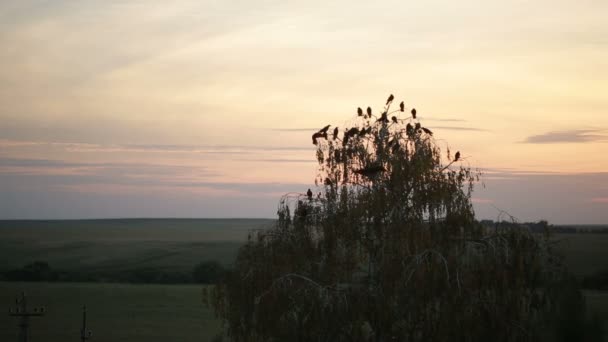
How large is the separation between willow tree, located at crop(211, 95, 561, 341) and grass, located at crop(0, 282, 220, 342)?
126 ft

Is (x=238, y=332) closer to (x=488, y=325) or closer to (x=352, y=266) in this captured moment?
(x=352, y=266)

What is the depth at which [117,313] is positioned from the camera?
3029 inches

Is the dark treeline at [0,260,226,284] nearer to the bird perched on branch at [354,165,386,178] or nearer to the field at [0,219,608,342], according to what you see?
the field at [0,219,608,342]

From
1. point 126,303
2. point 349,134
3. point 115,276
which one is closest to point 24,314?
point 349,134

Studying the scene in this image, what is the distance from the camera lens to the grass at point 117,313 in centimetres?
6269

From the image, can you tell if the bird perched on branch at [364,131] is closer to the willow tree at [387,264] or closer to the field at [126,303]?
the willow tree at [387,264]

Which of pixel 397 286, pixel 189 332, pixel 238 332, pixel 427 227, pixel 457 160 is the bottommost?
pixel 189 332

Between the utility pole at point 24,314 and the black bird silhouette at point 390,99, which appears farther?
the utility pole at point 24,314

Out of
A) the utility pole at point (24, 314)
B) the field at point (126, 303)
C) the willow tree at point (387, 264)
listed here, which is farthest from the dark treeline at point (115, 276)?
the willow tree at point (387, 264)

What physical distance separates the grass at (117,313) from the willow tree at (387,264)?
126ft

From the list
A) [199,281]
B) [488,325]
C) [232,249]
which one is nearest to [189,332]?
[199,281]

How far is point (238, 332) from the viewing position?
78.4 feet

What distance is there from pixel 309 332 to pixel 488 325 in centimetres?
492

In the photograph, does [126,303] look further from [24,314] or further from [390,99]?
[390,99]
